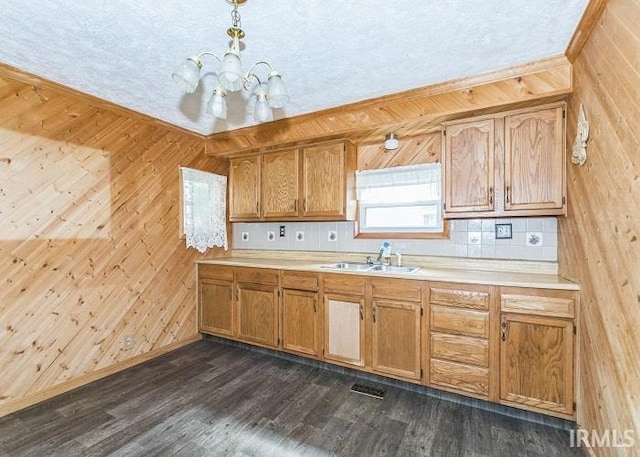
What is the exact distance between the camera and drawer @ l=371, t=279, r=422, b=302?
2287 mm

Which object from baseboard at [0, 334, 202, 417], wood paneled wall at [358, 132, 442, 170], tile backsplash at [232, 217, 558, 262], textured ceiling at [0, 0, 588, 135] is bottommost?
baseboard at [0, 334, 202, 417]

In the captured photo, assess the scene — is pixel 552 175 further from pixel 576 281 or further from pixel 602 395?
pixel 602 395

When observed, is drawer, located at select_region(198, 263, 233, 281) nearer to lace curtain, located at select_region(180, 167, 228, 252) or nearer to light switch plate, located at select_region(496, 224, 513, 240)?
lace curtain, located at select_region(180, 167, 228, 252)

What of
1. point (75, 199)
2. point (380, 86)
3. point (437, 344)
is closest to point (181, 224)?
point (75, 199)

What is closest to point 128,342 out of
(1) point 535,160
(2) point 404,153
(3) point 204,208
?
(3) point 204,208

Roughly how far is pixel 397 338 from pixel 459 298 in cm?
58

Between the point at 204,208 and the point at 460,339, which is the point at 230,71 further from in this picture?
the point at 204,208

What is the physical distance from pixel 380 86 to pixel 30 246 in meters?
2.84

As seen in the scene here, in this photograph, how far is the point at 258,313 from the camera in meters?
3.01

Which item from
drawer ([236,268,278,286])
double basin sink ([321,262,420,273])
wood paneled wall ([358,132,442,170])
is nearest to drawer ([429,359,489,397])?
double basin sink ([321,262,420,273])

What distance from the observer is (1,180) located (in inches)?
79.4

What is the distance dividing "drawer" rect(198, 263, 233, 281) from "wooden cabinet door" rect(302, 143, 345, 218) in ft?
3.44

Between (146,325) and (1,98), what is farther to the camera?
(146,325)

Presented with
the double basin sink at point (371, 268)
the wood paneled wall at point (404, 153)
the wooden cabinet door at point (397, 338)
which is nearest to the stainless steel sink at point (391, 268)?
the double basin sink at point (371, 268)
